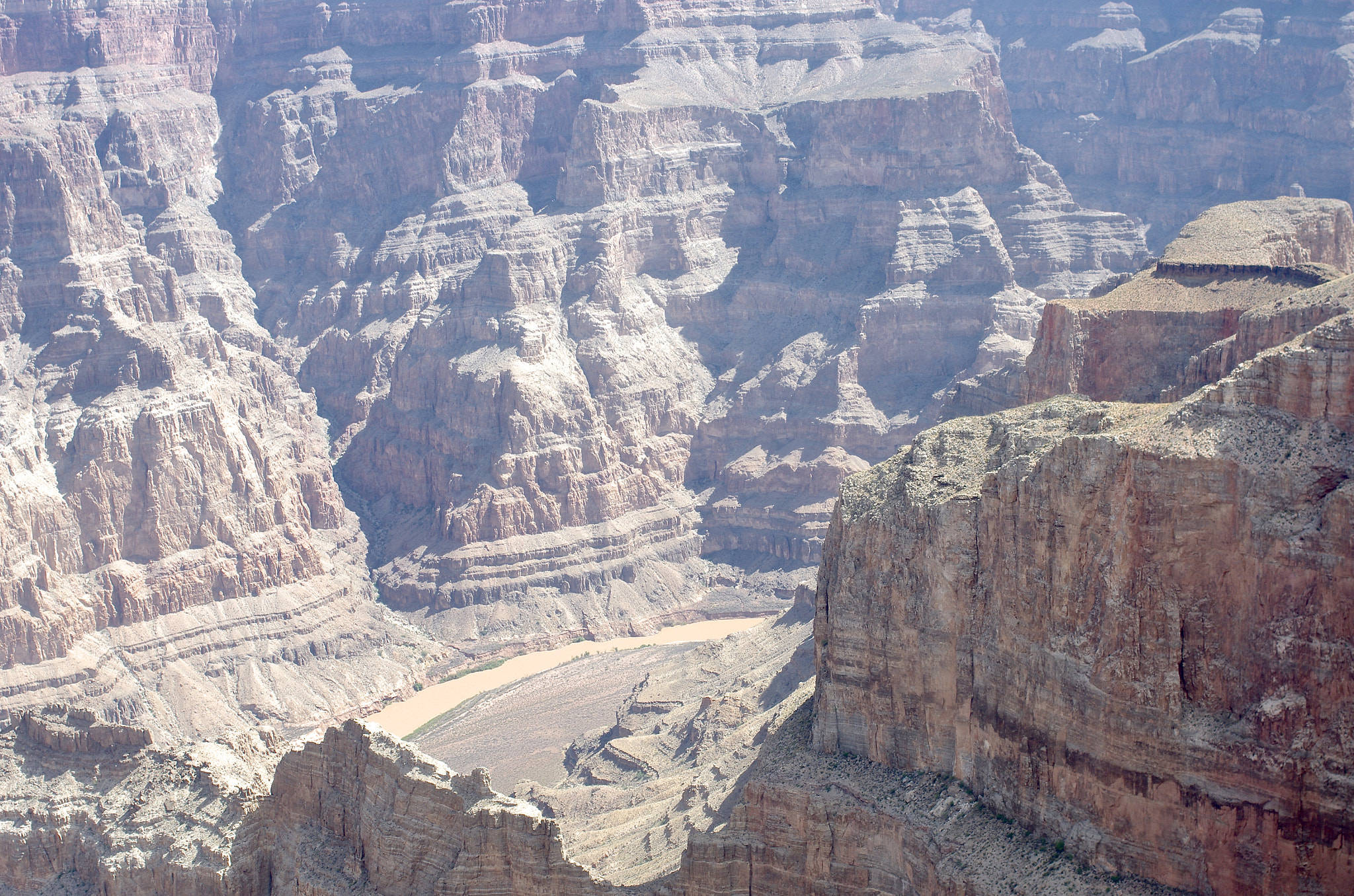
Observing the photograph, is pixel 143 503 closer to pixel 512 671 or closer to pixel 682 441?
pixel 512 671

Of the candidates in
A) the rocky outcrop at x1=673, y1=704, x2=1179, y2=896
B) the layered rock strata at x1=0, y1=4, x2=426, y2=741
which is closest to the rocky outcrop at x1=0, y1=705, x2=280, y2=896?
the rocky outcrop at x1=673, y1=704, x2=1179, y2=896

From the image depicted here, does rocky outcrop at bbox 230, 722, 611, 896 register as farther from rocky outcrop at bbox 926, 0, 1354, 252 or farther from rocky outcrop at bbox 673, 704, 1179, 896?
rocky outcrop at bbox 926, 0, 1354, 252

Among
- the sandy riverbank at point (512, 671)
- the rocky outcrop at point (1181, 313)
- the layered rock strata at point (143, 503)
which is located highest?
the rocky outcrop at point (1181, 313)

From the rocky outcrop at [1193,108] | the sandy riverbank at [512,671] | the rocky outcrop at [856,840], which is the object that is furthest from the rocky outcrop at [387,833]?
the rocky outcrop at [1193,108]

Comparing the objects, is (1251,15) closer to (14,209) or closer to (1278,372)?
(14,209)

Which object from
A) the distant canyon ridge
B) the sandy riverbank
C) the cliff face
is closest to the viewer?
the cliff face

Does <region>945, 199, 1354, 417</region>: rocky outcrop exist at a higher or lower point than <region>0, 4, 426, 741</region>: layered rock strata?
higher

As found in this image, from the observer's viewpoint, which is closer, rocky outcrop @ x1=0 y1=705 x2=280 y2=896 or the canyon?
the canyon

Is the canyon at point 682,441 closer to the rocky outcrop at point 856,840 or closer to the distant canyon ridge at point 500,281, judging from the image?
the rocky outcrop at point 856,840
